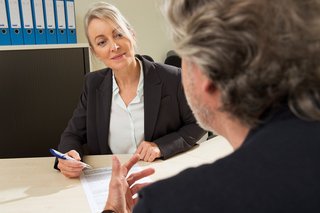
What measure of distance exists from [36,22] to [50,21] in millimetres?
95

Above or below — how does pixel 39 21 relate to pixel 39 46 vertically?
above

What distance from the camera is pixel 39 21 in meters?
2.35

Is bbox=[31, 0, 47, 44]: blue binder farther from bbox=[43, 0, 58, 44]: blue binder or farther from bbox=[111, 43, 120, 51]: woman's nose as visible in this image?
bbox=[111, 43, 120, 51]: woman's nose

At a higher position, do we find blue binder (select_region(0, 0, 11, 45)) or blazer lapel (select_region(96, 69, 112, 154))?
blue binder (select_region(0, 0, 11, 45))

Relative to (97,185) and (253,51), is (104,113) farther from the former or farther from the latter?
(253,51)

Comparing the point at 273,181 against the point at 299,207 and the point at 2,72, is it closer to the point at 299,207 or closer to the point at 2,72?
the point at 299,207

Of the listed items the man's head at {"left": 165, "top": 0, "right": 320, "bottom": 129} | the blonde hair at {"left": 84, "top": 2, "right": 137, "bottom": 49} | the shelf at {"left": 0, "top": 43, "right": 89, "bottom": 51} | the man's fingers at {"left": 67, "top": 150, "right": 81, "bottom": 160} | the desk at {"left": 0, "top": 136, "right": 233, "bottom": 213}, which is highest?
the man's head at {"left": 165, "top": 0, "right": 320, "bottom": 129}

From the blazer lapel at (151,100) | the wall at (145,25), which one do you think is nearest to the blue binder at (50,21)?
the wall at (145,25)

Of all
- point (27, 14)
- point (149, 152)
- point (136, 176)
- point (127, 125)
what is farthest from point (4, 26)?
point (136, 176)

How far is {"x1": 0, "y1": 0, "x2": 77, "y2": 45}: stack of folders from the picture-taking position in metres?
2.27

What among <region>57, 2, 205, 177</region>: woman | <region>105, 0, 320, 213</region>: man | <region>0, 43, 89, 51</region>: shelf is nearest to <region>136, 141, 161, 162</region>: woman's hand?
<region>57, 2, 205, 177</region>: woman

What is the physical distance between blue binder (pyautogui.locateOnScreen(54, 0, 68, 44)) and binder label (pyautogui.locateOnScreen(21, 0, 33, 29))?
18 centimetres

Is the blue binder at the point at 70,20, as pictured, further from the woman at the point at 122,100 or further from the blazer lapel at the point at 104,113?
the blazer lapel at the point at 104,113

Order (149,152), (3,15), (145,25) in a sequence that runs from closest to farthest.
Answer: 1. (149,152)
2. (3,15)
3. (145,25)
